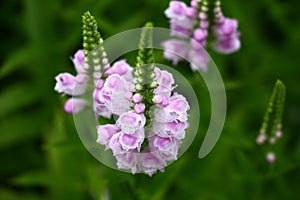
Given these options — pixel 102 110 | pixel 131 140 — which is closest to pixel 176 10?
pixel 102 110

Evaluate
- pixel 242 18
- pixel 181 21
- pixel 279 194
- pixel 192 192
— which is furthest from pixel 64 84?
pixel 242 18

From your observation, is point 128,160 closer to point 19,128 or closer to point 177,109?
point 177,109

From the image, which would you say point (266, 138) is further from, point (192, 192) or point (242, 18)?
point (242, 18)

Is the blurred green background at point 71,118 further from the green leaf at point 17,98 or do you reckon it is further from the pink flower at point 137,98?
the pink flower at point 137,98

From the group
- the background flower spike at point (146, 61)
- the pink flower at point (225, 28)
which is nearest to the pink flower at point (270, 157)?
the pink flower at point (225, 28)

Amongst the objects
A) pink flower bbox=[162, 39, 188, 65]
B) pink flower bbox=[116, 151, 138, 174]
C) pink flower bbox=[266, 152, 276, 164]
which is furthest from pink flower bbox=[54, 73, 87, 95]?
pink flower bbox=[266, 152, 276, 164]

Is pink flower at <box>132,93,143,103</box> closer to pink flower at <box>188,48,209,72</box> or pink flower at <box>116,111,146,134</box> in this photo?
pink flower at <box>116,111,146,134</box>
